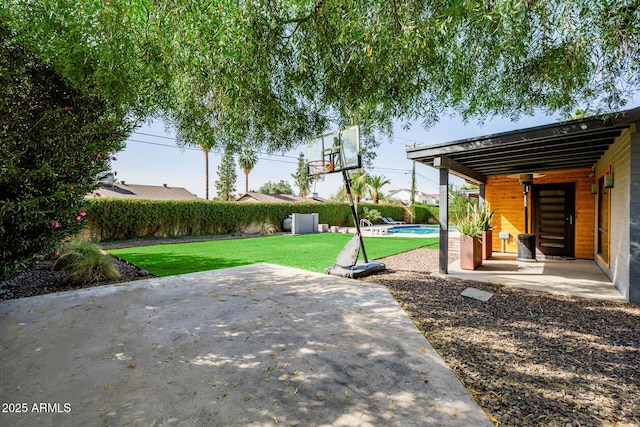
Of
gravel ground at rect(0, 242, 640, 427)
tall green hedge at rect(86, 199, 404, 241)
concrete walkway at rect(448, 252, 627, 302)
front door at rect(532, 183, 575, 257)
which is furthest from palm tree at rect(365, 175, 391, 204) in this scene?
gravel ground at rect(0, 242, 640, 427)

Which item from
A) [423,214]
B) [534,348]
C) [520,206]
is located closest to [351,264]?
[534,348]

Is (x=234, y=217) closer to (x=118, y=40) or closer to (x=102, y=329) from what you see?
(x=102, y=329)

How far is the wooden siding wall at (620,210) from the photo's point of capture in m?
4.34

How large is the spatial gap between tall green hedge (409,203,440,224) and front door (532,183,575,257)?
1832cm

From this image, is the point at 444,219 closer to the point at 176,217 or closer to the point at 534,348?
the point at 534,348

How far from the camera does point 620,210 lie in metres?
4.80

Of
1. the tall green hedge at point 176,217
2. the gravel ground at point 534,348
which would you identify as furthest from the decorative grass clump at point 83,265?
the tall green hedge at point 176,217

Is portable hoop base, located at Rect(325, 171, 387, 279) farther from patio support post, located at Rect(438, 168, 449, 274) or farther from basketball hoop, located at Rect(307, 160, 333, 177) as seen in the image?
patio support post, located at Rect(438, 168, 449, 274)

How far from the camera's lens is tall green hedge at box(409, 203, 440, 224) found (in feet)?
89.2

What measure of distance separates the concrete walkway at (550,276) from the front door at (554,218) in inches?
27.2

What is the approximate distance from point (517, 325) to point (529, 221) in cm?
693

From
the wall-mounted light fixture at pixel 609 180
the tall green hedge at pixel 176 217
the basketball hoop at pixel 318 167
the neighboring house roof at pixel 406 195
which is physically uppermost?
the neighboring house roof at pixel 406 195

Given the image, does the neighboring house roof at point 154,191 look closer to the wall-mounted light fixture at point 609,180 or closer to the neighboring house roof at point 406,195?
the wall-mounted light fixture at point 609,180

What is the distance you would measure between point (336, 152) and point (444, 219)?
260 cm
